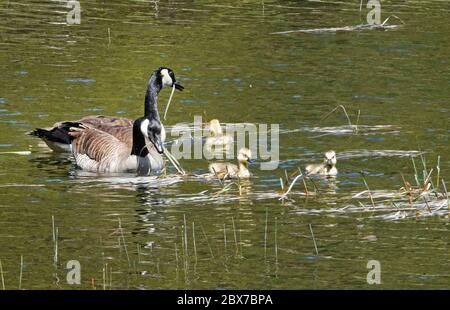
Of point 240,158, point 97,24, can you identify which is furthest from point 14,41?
point 240,158

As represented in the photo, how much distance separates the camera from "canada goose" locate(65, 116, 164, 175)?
18828 millimetres

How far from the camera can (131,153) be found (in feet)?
62.2

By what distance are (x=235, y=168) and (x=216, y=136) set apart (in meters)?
2.21

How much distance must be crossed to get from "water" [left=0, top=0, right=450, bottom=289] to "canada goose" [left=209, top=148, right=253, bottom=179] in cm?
26

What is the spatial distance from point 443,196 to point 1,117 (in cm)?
789

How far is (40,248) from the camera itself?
14352mm

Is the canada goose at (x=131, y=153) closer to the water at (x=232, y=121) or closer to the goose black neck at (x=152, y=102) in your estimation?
the goose black neck at (x=152, y=102)

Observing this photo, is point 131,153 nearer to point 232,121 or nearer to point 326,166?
point 232,121

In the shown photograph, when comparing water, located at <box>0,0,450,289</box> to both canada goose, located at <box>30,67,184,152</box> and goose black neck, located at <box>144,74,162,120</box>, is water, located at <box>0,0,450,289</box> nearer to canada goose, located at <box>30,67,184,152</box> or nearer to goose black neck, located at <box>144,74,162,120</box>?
canada goose, located at <box>30,67,184,152</box>

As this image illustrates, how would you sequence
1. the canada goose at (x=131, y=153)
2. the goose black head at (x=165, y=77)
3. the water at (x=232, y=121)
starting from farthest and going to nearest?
the goose black head at (x=165, y=77) < the canada goose at (x=131, y=153) < the water at (x=232, y=121)

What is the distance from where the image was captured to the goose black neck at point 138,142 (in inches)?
742

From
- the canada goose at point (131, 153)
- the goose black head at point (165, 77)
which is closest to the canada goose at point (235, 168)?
the canada goose at point (131, 153)

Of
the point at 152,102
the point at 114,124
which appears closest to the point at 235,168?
the point at 152,102
